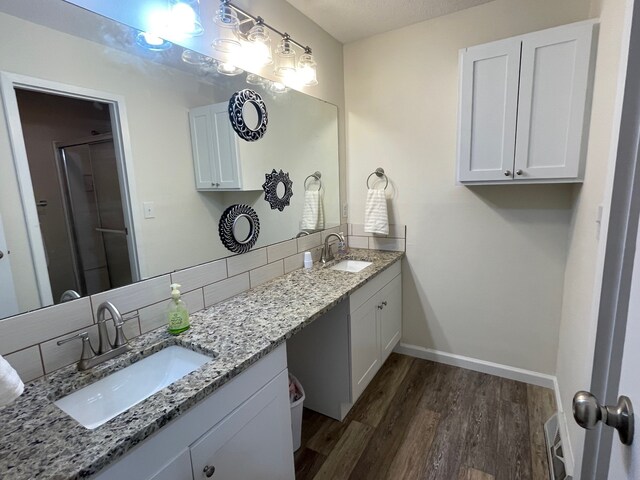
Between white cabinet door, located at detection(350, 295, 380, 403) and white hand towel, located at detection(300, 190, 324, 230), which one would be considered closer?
white cabinet door, located at detection(350, 295, 380, 403)

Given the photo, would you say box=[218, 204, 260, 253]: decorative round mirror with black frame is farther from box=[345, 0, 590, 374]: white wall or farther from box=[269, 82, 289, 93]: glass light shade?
box=[345, 0, 590, 374]: white wall

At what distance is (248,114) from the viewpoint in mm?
1729

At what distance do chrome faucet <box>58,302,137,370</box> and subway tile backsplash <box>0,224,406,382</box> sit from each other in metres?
0.04

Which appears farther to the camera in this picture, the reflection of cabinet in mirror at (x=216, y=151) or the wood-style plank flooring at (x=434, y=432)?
the wood-style plank flooring at (x=434, y=432)

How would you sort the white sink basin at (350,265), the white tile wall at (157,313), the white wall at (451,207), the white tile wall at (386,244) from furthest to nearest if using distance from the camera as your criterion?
the white tile wall at (386,244) < the white sink basin at (350,265) < the white wall at (451,207) < the white tile wall at (157,313)

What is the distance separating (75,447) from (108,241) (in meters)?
0.70

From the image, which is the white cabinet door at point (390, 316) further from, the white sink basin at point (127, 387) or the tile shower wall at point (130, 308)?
the white sink basin at point (127, 387)

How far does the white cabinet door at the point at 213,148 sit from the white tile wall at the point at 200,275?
365mm

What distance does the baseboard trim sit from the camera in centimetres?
218

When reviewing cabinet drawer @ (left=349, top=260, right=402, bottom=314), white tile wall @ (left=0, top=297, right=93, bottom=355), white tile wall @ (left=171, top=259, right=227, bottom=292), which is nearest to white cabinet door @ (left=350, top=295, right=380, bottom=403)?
cabinet drawer @ (left=349, top=260, right=402, bottom=314)

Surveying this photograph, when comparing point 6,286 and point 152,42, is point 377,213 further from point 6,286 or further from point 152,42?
point 6,286

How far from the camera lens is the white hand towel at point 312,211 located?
226 cm

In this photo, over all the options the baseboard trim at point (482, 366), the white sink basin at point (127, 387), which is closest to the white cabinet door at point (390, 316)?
the baseboard trim at point (482, 366)

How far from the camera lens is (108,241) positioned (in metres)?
1.20
